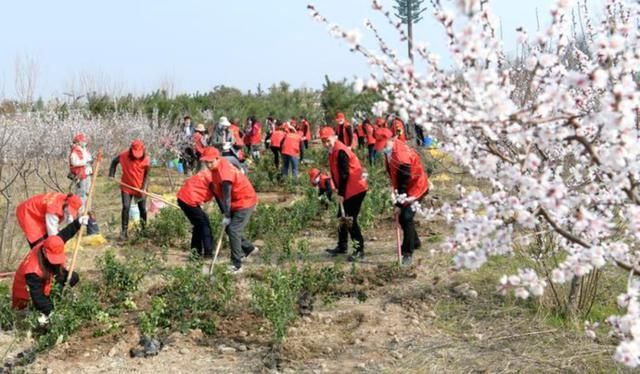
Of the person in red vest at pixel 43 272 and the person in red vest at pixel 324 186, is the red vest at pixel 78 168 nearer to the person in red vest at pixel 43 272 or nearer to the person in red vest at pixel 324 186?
the person in red vest at pixel 324 186

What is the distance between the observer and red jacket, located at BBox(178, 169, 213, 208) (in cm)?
746

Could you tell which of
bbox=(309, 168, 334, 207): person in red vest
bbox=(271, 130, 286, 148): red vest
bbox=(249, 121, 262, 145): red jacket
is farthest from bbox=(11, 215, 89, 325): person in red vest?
bbox=(249, 121, 262, 145): red jacket

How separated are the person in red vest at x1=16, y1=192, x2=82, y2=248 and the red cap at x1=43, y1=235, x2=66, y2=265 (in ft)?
3.15

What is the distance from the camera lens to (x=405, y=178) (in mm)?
6812

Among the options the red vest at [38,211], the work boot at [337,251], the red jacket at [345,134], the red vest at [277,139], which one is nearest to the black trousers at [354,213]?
the work boot at [337,251]

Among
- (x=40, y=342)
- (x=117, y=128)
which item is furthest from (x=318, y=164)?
(x=40, y=342)

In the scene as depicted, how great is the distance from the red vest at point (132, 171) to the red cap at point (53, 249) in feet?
11.1

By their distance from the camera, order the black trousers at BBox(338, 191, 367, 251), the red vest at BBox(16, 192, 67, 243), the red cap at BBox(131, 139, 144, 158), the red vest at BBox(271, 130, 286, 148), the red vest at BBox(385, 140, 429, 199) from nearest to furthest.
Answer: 1. the red vest at BBox(16, 192, 67, 243)
2. the red vest at BBox(385, 140, 429, 199)
3. the black trousers at BBox(338, 191, 367, 251)
4. the red cap at BBox(131, 139, 144, 158)
5. the red vest at BBox(271, 130, 286, 148)

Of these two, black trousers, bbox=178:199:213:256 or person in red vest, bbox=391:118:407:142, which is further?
person in red vest, bbox=391:118:407:142

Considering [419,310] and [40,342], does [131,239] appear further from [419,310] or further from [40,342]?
[419,310]

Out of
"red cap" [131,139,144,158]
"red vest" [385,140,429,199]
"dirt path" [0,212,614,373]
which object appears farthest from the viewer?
"red cap" [131,139,144,158]

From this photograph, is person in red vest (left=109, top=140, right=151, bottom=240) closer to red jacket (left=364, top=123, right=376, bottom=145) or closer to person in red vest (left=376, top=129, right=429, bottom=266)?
person in red vest (left=376, top=129, right=429, bottom=266)

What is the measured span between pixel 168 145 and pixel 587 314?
12193mm

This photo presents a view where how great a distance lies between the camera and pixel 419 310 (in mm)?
5766
